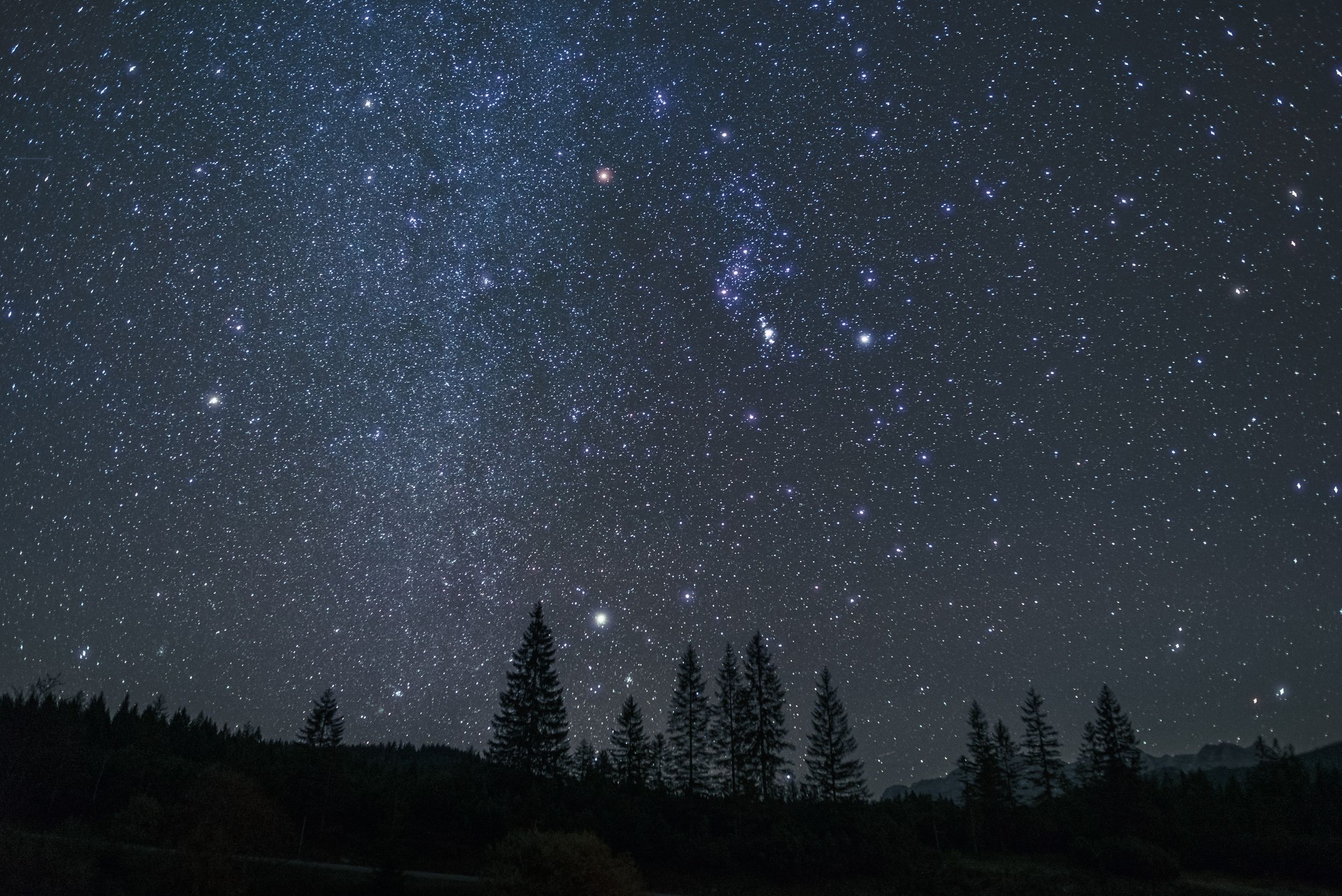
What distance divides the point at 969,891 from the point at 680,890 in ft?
45.1

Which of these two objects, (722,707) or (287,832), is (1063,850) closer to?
(722,707)

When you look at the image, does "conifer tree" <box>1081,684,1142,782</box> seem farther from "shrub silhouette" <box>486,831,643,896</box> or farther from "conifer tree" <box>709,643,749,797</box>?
"shrub silhouette" <box>486,831,643,896</box>

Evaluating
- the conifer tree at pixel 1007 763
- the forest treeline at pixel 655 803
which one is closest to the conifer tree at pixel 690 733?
the forest treeline at pixel 655 803

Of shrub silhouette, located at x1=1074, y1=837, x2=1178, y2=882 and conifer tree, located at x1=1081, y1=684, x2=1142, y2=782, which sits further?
conifer tree, located at x1=1081, y1=684, x2=1142, y2=782

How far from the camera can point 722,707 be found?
5881 cm

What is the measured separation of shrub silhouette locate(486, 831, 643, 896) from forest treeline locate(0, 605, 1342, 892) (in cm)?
153

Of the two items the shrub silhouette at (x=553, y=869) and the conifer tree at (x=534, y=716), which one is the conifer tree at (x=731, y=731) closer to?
the conifer tree at (x=534, y=716)

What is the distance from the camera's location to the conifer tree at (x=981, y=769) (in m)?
55.1

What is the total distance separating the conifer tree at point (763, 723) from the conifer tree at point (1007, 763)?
16402 mm

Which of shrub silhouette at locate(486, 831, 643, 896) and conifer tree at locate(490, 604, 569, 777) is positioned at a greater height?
conifer tree at locate(490, 604, 569, 777)

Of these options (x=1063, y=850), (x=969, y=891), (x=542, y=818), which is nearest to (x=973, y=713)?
(x=1063, y=850)

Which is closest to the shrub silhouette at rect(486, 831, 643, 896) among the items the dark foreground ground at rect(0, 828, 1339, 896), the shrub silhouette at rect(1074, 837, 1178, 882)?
the dark foreground ground at rect(0, 828, 1339, 896)

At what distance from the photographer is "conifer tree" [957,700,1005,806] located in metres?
55.1

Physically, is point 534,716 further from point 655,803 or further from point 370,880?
point 370,880
